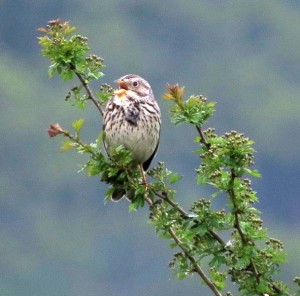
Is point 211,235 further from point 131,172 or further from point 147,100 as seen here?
point 147,100

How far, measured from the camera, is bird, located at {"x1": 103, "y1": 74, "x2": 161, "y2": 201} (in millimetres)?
6438

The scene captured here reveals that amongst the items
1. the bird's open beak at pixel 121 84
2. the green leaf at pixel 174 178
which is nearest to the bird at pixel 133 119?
the bird's open beak at pixel 121 84

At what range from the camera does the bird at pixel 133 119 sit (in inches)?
253

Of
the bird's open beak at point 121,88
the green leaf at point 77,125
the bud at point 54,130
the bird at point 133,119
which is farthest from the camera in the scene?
the bird's open beak at point 121,88

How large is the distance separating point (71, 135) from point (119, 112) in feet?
6.62

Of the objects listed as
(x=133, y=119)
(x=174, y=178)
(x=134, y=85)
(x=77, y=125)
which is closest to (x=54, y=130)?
(x=77, y=125)

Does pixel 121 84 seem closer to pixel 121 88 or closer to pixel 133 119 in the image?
pixel 121 88

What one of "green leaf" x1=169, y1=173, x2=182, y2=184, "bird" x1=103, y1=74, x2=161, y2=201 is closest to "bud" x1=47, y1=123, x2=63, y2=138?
"green leaf" x1=169, y1=173, x2=182, y2=184

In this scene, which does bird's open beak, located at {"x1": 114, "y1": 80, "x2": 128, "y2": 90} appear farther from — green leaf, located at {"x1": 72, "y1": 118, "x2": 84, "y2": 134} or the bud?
the bud

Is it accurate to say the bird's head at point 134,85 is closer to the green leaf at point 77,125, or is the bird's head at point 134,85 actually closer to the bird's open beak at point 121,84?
the bird's open beak at point 121,84

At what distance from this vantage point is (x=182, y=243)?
15.0 feet

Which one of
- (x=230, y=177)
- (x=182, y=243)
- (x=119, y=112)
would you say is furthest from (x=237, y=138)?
(x=119, y=112)

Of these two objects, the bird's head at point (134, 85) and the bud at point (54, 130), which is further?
the bird's head at point (134, 85)

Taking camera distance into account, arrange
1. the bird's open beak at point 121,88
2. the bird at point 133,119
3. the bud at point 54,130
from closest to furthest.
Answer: the bud at point 54,130, the bird at point 133,119, the bird's open beak at point 121,88
